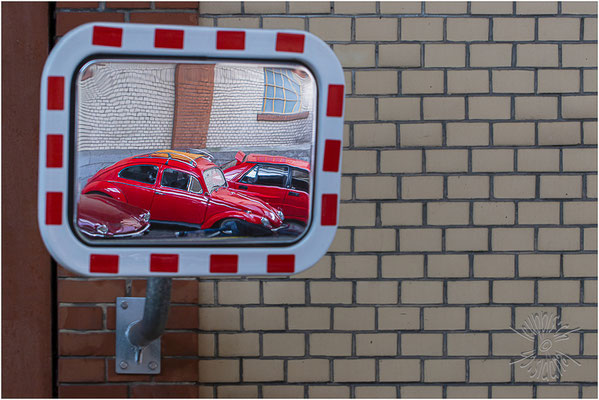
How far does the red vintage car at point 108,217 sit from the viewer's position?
1084 millimetres

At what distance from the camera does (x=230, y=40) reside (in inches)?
40.2

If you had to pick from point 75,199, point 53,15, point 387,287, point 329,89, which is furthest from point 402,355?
point 53,15

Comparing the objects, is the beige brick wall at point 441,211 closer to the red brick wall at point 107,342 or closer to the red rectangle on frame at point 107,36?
the red brick wall at point 107,342

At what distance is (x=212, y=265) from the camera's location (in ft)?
3.49

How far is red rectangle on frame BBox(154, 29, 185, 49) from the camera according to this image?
3.31ft

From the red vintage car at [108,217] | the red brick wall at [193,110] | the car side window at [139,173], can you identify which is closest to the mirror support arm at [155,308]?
Answer: the red vintage car at [108,217]

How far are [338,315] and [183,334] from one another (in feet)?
1.96

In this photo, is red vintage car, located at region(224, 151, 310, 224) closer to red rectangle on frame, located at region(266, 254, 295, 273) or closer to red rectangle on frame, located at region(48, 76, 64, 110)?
red rectangle on frame, located at region(266, 254, 295, 273)

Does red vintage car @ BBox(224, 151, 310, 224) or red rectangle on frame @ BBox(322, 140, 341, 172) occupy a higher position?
red rectangle on frame @ BBox(322, 140, 341, 172)

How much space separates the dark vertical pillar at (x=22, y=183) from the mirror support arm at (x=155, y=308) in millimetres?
639

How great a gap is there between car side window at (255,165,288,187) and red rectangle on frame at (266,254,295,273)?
19 cm

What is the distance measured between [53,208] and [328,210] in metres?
0.59

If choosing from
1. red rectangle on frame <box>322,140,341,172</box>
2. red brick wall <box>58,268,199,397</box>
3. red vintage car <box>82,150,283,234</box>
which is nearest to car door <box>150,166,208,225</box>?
red vintage car <box>82,150,283,234</box>

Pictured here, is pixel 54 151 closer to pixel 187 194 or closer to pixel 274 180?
pixel 187 194
